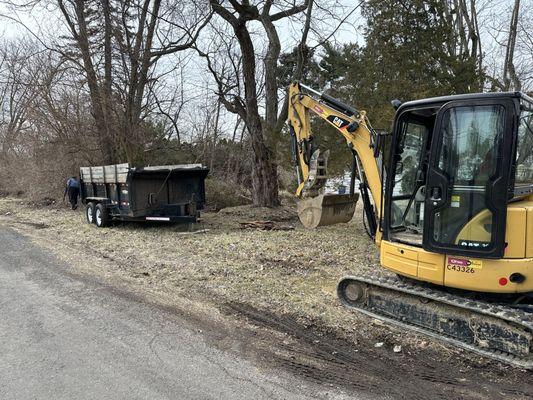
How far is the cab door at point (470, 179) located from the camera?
4.19m

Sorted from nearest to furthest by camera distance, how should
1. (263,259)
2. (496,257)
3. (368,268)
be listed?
(496,257), (368,268), (263,259)

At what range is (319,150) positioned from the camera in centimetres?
813

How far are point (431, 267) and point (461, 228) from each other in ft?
1.73

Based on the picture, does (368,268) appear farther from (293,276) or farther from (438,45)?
(438,45)

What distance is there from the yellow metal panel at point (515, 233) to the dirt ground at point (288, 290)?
1.04 metres

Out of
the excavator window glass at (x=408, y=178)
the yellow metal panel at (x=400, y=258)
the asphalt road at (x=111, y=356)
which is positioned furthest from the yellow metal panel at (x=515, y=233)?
the asphalt road at (x=111, y=356)

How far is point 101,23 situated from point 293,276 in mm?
14162

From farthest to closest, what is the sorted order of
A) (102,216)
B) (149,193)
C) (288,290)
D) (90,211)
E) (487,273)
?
(90,211)
(102,216)
(149,193)
(288,290)
(487,273)

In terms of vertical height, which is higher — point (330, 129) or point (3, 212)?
point (330, 129)

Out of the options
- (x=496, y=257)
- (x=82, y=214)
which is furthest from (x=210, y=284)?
(x=82, y=214)

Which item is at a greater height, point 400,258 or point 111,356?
point 400,258

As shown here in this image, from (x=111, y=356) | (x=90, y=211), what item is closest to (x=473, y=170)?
(x=111, y=356)

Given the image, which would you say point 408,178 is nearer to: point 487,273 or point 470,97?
point 470,97

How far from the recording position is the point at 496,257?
13.9ft
